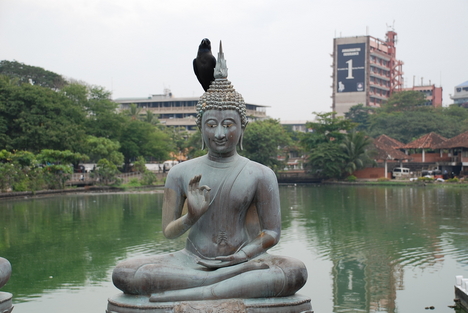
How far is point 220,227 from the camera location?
4777 mm

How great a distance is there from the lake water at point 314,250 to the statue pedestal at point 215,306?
3.13 m

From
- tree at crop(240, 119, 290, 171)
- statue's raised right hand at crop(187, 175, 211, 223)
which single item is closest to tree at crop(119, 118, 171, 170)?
tree at crop(240, 119, 290, 171)

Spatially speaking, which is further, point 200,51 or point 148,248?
point 148,248

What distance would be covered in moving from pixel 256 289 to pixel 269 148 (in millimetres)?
34975

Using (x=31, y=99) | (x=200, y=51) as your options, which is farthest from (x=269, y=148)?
(x=200, y=51)

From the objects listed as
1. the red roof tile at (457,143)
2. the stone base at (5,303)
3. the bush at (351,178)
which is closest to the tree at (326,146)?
the bush at (351,178)

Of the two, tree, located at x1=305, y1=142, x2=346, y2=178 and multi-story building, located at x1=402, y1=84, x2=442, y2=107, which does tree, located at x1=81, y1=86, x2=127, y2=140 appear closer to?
tree, located at x1=305, y1=142, x2=346, y2=178

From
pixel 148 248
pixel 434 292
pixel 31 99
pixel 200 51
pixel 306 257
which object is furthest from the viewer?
pixel 31 99

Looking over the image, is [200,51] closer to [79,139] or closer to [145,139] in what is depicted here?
[79,139]

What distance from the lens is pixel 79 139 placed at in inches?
1240

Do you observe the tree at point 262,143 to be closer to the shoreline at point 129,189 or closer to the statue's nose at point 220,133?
the shoreline at point 129,189

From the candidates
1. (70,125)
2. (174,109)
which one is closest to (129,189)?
(70,125)

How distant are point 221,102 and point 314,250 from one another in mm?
7371

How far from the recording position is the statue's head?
4.82 meters
